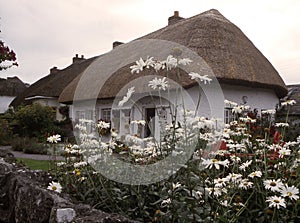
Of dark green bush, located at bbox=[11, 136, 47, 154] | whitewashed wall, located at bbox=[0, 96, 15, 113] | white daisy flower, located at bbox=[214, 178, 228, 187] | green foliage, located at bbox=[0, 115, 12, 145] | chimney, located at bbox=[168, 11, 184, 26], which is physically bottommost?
dark green bush, located at bbox=[11, 136, 47, 154]

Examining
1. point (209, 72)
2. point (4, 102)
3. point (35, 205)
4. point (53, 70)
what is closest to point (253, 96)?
point (209, 72)

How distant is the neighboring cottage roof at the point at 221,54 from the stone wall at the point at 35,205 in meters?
6.74

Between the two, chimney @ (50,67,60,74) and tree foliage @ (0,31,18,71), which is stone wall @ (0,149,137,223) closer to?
tree foliage @ (0,31,18,71)

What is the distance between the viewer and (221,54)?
36.2ft

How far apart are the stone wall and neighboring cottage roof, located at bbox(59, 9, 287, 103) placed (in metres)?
6.74

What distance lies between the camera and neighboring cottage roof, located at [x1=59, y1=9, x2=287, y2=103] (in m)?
10.6

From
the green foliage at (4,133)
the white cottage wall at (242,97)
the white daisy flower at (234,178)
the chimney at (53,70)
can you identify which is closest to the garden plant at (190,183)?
the white daisy flower at (234,178)

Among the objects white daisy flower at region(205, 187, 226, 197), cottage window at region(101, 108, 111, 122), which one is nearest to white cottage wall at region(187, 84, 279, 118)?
cottage window at region(101, 108, 111, 122)

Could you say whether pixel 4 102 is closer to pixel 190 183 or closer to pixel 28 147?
pixel 28 147

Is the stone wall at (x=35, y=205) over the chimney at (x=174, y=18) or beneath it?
beneath

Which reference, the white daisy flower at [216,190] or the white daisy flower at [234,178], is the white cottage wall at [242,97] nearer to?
the white daisy flower at [234,178]

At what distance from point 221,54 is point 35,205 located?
926 cm

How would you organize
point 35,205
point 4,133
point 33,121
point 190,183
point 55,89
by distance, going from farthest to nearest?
point 55,89
point 33,121
point 4,133
point 35,205
point 190,183

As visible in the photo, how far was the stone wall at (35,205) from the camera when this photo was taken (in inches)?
84.2
